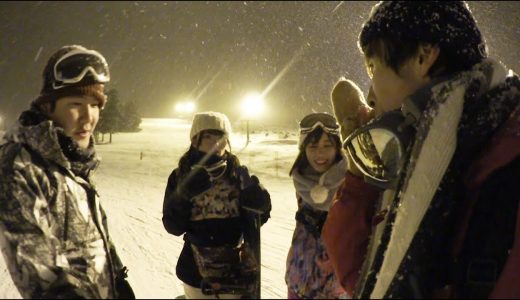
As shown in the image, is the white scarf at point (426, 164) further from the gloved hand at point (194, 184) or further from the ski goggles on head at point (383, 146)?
the gloved hand at point (194, 184)

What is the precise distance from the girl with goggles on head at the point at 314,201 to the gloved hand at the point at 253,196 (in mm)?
293

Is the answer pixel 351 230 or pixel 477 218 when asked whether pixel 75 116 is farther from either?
pixel 477 218

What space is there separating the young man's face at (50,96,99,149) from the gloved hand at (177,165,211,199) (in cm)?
142

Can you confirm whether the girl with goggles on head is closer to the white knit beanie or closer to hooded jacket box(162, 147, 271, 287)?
hooded jacket box(162, 147, 271, 287)

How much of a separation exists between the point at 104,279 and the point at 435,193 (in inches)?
45.6

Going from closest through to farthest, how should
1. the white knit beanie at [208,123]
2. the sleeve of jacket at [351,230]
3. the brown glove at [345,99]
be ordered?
the sleeve of jacket at [351,230]
the brown glove at [345,99]
the white knit beanie at [208,123]

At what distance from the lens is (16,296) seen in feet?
3.52

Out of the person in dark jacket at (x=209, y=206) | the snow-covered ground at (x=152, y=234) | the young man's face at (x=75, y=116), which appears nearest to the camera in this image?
the young man's face at (x=75, y=116)

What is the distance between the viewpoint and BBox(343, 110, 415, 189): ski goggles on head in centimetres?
93

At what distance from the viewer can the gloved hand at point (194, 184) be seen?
3.03 meters

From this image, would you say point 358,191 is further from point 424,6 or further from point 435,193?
point 424,6

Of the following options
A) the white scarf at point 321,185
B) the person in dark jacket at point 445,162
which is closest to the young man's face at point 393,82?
the person in dark jacket at point 445,162

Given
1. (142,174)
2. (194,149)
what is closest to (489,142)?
(194,149)

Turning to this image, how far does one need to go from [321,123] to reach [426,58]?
2.03m
